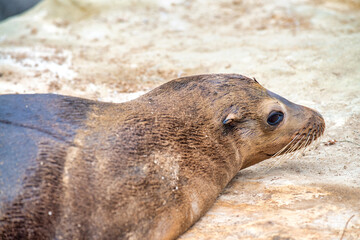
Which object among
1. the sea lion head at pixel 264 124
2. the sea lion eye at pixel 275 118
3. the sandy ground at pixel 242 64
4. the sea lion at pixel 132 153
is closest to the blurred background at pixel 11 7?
the sandy ground at pixel 242 64

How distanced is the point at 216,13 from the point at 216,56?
89.3 inches

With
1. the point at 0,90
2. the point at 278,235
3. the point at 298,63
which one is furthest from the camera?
the point at 298,63

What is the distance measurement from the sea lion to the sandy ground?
32 centimetres

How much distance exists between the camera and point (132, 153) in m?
2.87

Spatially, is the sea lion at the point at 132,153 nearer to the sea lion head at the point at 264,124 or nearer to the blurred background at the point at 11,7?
the sea lion head at the point at 264,124

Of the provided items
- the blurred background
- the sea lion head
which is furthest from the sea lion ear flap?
the blurred background

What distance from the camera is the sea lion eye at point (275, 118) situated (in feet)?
11.6

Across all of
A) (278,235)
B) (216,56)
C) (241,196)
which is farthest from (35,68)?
(278,235)

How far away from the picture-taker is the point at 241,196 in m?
3.43

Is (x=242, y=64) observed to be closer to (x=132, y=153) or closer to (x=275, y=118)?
(x=275, y=118)

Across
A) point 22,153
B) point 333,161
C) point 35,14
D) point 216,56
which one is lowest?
point 35,14

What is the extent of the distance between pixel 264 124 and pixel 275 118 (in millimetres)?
130

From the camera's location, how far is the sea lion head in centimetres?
342

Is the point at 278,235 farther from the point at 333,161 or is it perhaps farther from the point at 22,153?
the point at 22,153
